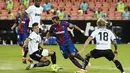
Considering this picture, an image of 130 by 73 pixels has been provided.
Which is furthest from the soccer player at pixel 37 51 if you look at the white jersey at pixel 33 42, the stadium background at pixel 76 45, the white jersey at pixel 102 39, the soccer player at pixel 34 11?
the soccer player at pixel 34 11

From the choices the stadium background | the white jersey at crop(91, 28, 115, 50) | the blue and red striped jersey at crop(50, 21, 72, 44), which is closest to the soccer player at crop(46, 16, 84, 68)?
the blue and red striped jersey at crop(50, 21, 72, 44)

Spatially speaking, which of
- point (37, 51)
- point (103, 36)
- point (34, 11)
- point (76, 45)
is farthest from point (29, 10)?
point (76, 45)

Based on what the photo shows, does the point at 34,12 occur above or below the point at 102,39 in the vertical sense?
below

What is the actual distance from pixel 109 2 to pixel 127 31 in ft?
17.7

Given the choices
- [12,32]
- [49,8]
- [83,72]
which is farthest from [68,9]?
[83,72]

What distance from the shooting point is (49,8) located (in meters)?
28.8

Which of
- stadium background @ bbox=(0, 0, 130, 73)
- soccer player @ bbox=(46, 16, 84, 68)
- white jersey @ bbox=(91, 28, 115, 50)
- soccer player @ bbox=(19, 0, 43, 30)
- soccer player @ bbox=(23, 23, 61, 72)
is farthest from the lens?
soccer player @ bbox=(19, 0, 43, 30)

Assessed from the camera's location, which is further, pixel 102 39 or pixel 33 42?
pixel 33 42

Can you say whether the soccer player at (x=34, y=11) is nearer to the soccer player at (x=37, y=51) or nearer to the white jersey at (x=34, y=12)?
the white jersey at (x=34, y=12)

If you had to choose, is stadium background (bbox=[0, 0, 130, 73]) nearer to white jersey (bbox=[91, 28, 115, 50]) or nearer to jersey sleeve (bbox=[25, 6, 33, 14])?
jersey sleeve (bbox=[25, 6, 33, 14])

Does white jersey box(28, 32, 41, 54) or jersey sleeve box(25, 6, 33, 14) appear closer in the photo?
white jersey box(28, 32, 41, 54)

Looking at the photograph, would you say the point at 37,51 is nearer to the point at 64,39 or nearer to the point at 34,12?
the point at 64,39

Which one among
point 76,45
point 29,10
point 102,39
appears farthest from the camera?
point 76,45

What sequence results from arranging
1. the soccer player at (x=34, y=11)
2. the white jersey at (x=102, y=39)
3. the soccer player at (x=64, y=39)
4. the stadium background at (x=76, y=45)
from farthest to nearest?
the soccer player at (x=34, y=11), the stadium background at (x=76, y=45), the soccer player at (x=64, y=39), the white jersey at (x=102, y=39)
